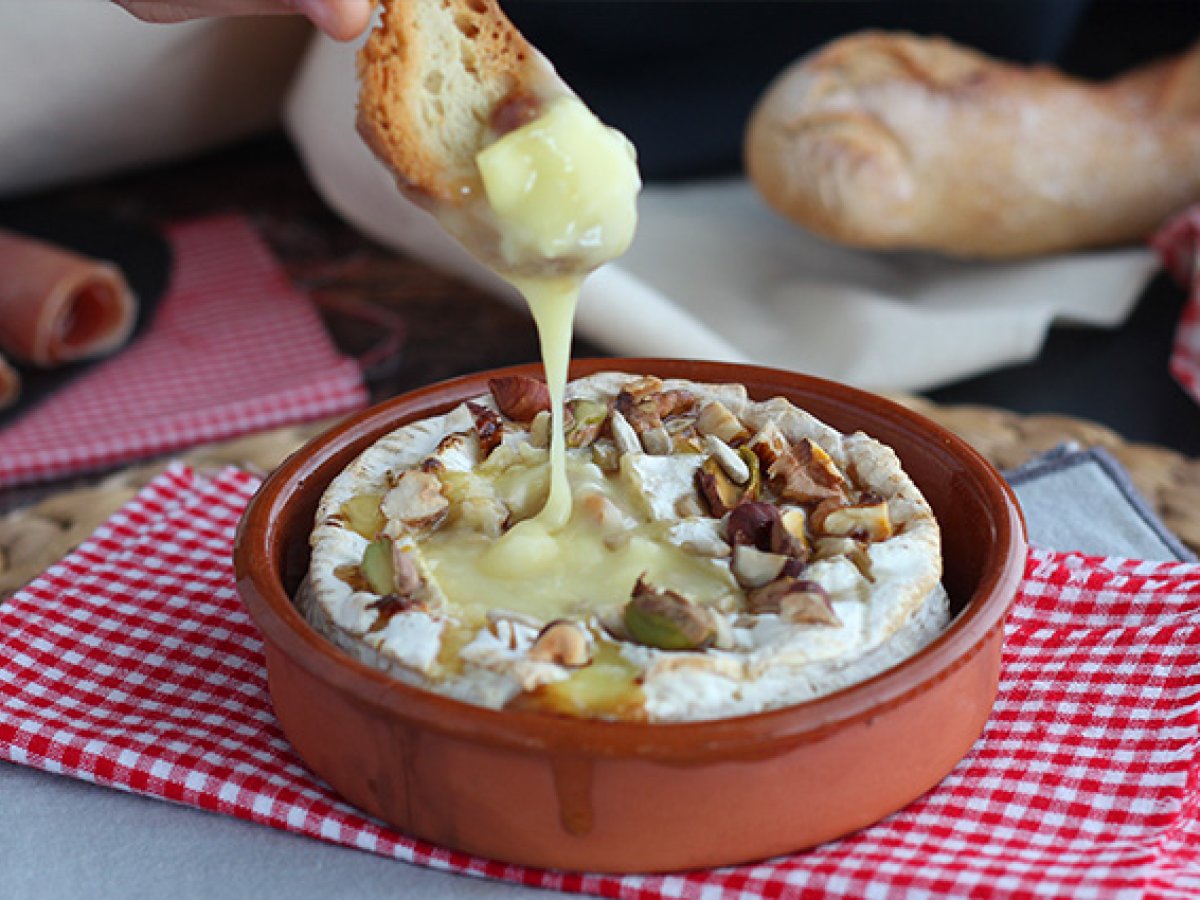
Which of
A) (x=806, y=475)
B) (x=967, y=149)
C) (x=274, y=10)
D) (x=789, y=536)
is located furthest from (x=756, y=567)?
(x=967, y=149)

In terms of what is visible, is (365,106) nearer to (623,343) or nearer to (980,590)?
(980,590)

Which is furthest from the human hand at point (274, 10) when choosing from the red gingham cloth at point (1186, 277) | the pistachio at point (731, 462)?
the red gingham cloth at point (1186, 277)

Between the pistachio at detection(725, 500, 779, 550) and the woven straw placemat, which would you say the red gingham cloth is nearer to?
the woven straw placemat

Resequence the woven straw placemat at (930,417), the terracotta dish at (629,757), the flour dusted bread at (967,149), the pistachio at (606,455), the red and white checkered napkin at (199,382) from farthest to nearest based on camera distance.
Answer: the flour dusted bread at (967,149) < the red and white checkered napkin at (199,382) < the woven straw placemat at (930,417) < the pistachio at (606,455) < the terracotta dish at (629,757)

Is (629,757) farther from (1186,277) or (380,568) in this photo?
(1186,277)

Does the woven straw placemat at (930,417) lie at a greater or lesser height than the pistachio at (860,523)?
lesser

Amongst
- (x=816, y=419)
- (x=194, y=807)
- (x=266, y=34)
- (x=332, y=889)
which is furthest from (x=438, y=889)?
(x=266, y=34)

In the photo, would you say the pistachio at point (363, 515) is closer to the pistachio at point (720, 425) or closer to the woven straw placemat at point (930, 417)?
the pistachio at point (720, 425)

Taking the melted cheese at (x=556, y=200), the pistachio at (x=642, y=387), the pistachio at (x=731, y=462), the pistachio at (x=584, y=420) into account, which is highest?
the melted cheese at (x=556, y=200)
